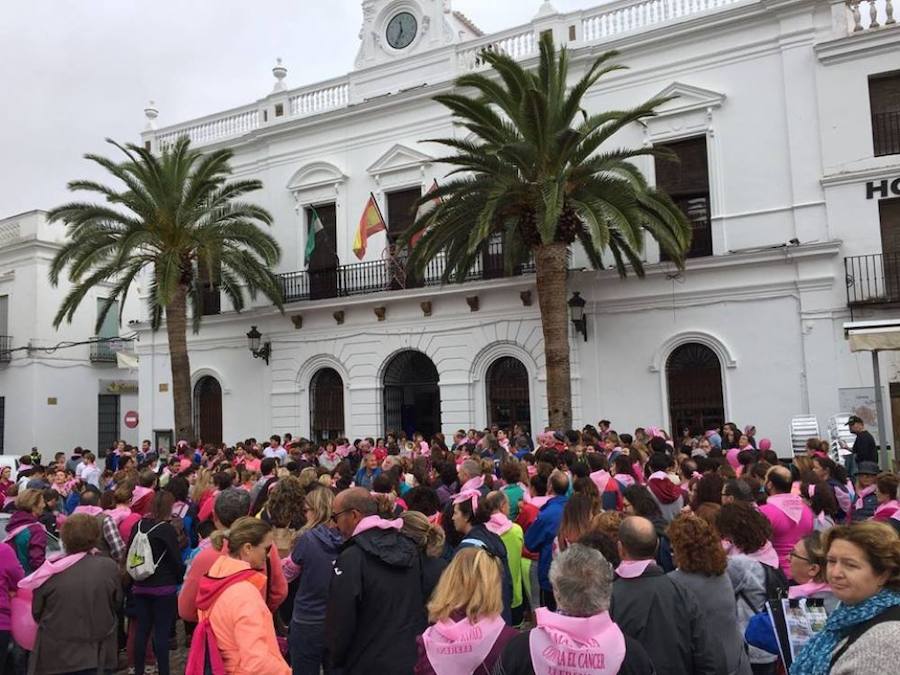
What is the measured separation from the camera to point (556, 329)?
1566 centimetres

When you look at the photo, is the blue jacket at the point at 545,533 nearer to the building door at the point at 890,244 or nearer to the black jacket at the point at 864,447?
the black jacket at the point at 864,447

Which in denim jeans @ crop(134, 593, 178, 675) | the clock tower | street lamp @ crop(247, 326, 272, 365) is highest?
the clock tower

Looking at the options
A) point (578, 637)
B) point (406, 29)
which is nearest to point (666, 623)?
point (578, 637)

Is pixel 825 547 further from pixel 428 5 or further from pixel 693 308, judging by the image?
pixel 428 5

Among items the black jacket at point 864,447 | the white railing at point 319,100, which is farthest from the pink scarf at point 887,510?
the white railing at point 319,100

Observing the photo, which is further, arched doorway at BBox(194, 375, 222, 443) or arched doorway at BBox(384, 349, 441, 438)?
arched doorway at BBox(194, 375, 222, 443)

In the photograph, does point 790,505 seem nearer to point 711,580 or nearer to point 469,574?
point 711,580

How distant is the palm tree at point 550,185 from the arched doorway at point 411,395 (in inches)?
207

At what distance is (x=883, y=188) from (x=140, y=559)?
1532 cm

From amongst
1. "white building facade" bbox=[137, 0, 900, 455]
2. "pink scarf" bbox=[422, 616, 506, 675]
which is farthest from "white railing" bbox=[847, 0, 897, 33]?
"pink scarf" bbox=[422, 616, 506, 675]

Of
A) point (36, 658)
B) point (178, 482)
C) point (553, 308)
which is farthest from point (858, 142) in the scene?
point (36, 658)

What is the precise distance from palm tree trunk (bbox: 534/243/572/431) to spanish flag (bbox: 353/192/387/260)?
5.61m

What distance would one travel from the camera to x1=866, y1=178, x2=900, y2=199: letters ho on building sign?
15.1 m

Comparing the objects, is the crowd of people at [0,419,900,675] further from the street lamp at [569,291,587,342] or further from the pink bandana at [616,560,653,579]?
the street lamp at [569,291,587,342]
